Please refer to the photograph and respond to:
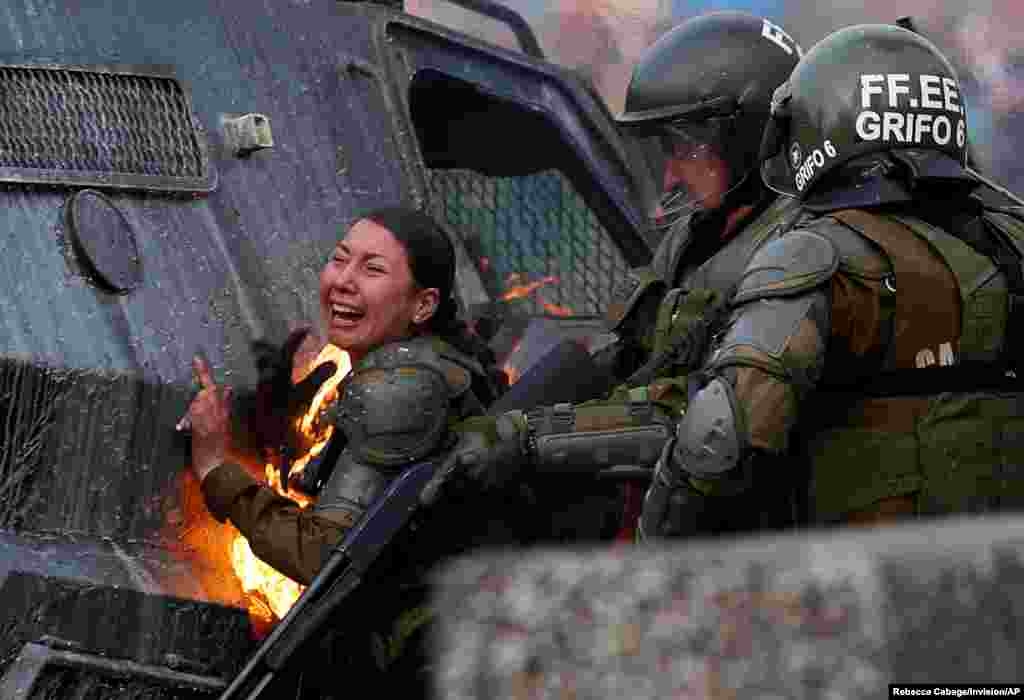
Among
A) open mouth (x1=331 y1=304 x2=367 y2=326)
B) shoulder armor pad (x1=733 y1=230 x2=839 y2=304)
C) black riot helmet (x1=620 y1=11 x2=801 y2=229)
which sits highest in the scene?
shoulder armor pad (x1=733 y1=230 x2=839 y2=304)

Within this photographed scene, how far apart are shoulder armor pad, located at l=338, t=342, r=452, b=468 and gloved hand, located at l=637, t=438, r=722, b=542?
56 centimetres

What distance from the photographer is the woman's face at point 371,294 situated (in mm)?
3900

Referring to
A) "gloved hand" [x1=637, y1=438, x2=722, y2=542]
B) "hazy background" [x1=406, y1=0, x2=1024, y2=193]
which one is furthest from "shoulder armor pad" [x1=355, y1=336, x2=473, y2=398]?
"hazy background" [x1=406, y1=0, x2=1024, y2=193]

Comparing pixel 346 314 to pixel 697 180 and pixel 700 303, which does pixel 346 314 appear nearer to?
pixel 700 303

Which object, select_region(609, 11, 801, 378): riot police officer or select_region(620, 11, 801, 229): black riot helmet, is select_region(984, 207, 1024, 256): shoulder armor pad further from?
select_region(620, 11, 801, 229): black riot helmet

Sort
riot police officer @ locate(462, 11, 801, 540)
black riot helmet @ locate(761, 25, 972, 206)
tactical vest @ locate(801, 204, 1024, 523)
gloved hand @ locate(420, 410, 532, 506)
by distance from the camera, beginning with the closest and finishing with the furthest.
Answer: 1. tactical vest @ locate(801, 204, 1024, 523)
2. black riot helmet @ locate(761, 25, 972, 206)
3. gloved hand @ locate(420, 410, 532, 506)
4. riot police officer @ locate(462, 11, 801, 540)

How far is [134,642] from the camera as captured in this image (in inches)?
136

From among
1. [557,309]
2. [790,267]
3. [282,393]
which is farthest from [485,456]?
[557,309]

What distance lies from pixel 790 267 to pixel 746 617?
74.9 inches

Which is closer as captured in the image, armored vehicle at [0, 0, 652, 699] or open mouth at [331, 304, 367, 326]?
armored vehicle at [0, 0, 652, 699]

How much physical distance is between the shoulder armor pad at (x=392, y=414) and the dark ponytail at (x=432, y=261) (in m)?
0.32

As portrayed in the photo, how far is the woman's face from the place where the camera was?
3.90 m

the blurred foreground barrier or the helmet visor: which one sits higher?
the blurred foreground barrier

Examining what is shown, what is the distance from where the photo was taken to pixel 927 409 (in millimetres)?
3289
